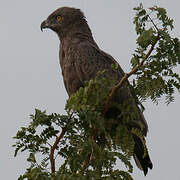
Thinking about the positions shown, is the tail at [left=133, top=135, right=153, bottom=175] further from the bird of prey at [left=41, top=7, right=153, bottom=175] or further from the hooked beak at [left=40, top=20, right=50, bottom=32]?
the hooked beak at [left=40, top=20, right=50, bottom=32]

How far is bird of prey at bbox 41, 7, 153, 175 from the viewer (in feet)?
22.4

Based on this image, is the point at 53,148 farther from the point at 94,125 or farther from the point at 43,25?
the point at 43,25

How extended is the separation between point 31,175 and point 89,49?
3712 millimetres

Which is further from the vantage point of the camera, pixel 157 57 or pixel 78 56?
pixel 78 56

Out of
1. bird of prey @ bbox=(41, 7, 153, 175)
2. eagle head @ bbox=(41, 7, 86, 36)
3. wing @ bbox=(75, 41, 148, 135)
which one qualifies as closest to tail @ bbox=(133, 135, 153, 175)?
bird of prey @ bbox=(41, 7, 153, 175)

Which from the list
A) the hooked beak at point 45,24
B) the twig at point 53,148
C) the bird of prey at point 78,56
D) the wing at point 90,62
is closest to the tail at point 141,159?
the bird of prey at point 78,56

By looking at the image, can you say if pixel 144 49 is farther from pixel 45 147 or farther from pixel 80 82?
pixel 80 82

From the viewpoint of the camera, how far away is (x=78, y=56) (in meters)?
7.43

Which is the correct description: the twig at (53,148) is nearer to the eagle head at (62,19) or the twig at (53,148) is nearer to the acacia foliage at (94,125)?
the acacia foliage at (94,125)

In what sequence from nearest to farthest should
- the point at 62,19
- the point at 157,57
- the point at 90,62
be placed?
the point at 157,57 → the point at 90,62 → the point at 62,19

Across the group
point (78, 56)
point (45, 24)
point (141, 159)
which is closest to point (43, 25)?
point (45, 24)

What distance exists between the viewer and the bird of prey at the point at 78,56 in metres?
6.82

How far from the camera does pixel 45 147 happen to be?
470 centimetres

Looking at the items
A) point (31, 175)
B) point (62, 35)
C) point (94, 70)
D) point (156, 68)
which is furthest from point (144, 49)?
point (62, 35)
